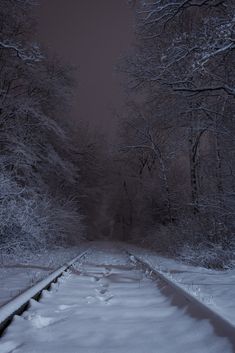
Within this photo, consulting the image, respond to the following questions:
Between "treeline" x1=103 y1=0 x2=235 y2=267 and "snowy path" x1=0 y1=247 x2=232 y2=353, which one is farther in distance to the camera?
"treeline" x1=103 y1=0 x2=235 y2=267

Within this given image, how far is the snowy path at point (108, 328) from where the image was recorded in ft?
11.2

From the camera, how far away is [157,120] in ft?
55.6

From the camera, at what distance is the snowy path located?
11.2 feet

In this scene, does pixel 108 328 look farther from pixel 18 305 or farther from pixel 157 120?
pixel 157 120

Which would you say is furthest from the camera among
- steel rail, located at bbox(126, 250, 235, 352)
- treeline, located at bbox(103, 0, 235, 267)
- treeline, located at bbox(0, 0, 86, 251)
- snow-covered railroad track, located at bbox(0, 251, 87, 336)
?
treeline, located at bbox(0, 0, 86, 251)

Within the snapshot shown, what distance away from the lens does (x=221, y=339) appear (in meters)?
3.29

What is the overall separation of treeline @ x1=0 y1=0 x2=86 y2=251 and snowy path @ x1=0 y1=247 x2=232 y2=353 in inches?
232

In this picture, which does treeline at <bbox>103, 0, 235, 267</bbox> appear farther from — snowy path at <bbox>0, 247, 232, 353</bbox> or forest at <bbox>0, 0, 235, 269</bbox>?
snowy path at <bbox>0, 247, 232, 353</bbox>

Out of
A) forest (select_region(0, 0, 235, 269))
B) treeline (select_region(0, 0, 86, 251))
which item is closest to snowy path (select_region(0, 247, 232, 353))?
forest (select_region(0, 0, 235, 269))

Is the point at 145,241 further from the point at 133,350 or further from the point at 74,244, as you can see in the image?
the point at 133,350

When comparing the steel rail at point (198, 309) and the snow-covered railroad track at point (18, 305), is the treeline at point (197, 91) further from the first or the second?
the snow-covered railroad track at point (18, 305)

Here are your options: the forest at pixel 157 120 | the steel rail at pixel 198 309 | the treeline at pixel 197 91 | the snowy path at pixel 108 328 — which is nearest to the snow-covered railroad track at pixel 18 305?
the snowy path at pixel 108 328

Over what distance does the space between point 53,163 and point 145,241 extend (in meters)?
10.9

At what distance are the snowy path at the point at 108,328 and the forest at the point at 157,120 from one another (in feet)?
18.6
